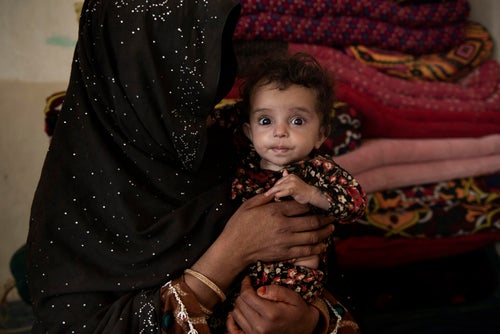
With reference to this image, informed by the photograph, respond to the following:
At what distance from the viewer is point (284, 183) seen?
108 centimetres

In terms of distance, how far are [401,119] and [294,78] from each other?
80cm

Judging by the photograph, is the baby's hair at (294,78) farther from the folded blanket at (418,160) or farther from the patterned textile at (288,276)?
the folded blanket at (418,160)

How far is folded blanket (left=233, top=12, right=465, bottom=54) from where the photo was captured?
1807 millimetres

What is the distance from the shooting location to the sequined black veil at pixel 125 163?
1046 millimetres

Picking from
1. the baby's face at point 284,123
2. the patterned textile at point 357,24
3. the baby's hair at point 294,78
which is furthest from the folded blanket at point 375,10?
the baby's face at point 284,123

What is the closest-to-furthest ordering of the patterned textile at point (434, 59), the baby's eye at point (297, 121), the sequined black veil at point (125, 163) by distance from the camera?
the sequined black veil at point (125, 163) < the baby's eye at point (297, 121) < the patterned textile at point (434, 59)

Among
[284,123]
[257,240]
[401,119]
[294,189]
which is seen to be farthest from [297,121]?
[401,119]

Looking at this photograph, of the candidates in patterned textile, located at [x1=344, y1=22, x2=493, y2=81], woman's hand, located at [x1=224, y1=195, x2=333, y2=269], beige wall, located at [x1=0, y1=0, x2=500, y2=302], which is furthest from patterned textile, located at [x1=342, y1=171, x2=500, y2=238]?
beige wall, located at [x1=0, y1=0, x2=500, y2=302]

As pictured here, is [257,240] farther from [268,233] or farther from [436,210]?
[436,210]

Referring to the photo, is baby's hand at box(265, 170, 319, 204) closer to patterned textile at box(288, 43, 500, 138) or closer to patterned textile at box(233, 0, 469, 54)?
patterned textile at box(288, 43, 500, 138)

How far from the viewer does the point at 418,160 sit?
1.86m

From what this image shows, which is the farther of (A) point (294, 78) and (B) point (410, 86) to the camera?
(B) point (410, 86)

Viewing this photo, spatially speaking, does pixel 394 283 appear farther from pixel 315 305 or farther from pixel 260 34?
pixel 260 34

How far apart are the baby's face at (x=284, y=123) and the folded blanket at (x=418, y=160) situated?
1.86ft
